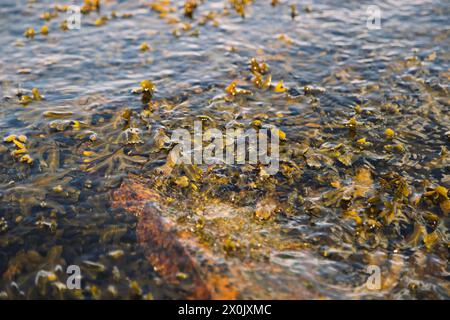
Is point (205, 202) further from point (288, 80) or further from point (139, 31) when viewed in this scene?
point (139, 31)

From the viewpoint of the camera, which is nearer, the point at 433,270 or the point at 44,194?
the point at 433,270

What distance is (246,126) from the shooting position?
6090 mm

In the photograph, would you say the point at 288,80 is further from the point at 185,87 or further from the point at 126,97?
the point at 126,97

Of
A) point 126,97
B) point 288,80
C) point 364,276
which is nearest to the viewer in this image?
point 364,276

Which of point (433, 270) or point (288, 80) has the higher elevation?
point (288, 80)

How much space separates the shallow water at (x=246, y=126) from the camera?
420 cm

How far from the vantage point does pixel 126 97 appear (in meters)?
6.79

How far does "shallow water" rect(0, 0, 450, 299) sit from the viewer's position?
420cm
